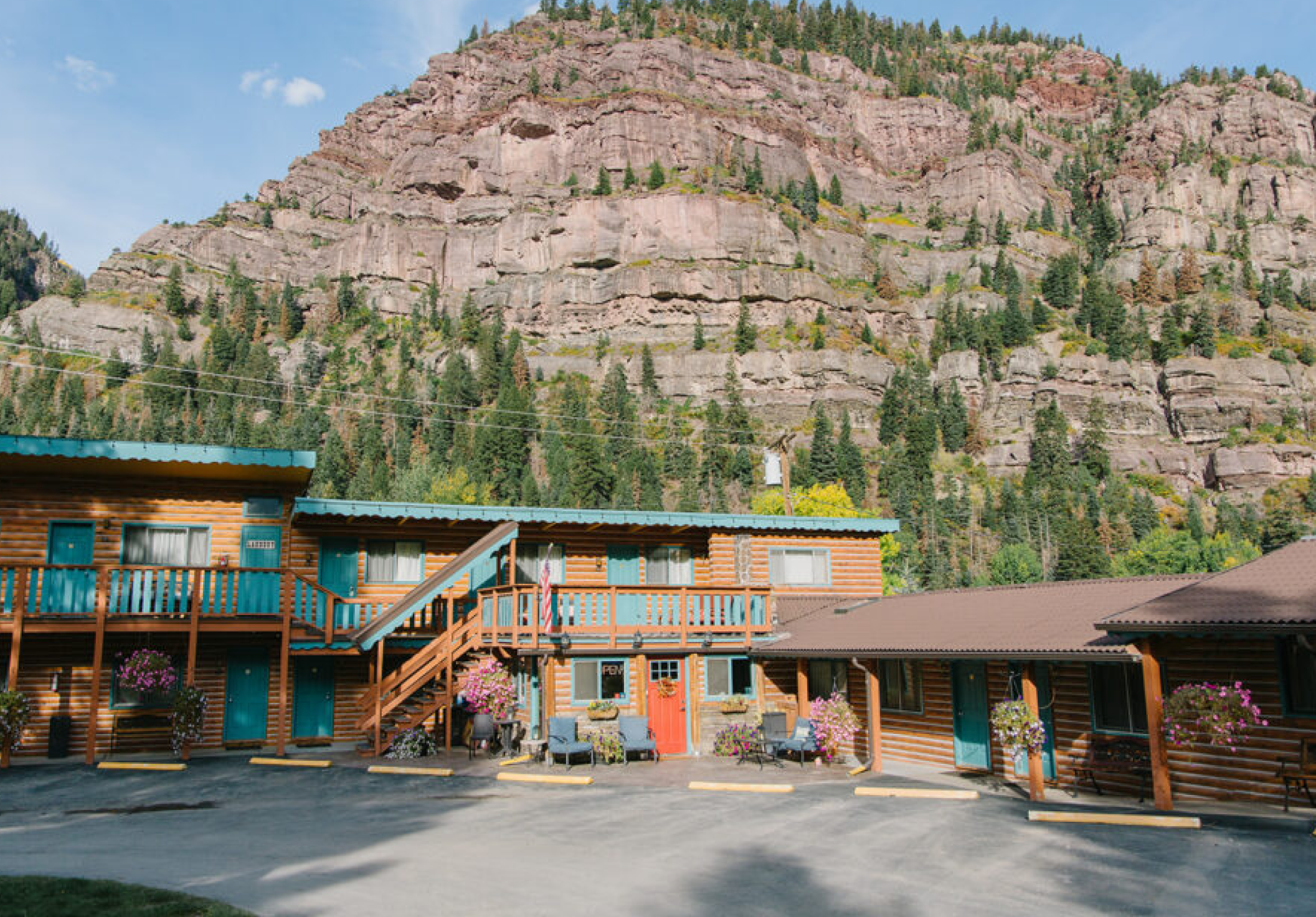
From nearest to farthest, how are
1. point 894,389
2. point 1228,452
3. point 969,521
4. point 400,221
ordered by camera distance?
point 969,521 → point 1228,452 → point 894,389 → point 400,221

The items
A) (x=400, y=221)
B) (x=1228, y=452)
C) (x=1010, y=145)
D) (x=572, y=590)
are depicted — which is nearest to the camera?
(x=572, y=590)

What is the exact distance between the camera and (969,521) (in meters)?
98.2

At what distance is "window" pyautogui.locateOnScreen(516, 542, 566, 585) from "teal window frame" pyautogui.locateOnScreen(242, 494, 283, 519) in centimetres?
539

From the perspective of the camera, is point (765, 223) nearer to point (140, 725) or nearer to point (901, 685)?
point (901, 685)

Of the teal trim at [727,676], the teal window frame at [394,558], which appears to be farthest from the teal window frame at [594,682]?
the teal window frame at [394,558]

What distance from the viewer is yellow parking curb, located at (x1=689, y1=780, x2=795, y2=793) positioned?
1529cm

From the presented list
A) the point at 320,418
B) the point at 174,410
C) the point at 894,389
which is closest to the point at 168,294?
the point at 174,410

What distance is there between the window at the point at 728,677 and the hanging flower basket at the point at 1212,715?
9715 millimetres

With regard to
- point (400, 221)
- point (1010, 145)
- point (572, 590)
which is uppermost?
point (1010, 145)

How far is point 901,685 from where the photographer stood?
19.7 meters

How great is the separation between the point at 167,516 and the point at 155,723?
4.33 meters

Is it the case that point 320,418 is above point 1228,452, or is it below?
above

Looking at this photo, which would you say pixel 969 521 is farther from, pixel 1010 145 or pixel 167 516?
pixel 1010 145

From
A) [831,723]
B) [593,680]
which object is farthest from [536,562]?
[831,723]
